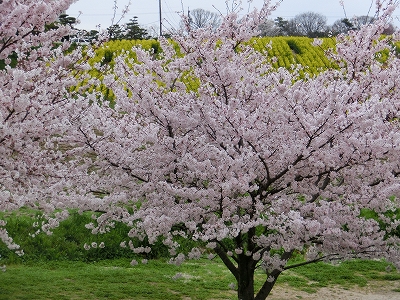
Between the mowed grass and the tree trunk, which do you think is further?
the mowed grass

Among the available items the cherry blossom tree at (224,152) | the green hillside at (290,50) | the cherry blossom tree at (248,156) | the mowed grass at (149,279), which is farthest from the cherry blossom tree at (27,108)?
the green hillside at (290,50)

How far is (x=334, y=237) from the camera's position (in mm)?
5199

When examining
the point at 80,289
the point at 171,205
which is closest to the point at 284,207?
the point at 171,205

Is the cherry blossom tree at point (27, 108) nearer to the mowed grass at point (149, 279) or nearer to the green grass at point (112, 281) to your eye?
the green grass at point (112, 281)

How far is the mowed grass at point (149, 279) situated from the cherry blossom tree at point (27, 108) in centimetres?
263

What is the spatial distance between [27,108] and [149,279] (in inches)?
197

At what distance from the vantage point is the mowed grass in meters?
7.45

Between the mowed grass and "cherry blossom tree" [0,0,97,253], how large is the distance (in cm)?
263

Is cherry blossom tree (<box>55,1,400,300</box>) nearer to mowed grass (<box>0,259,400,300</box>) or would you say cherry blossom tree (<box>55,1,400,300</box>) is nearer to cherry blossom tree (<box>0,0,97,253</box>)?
cherry blossom tree (<box>0,0,97,253</box>)

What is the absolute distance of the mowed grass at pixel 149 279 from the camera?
7.45 meters

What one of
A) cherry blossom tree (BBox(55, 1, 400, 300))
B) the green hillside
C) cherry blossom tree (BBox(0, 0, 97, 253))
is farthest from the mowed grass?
the green hillside

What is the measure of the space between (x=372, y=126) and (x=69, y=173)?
10.9 feet

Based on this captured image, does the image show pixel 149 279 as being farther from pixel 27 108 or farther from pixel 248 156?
pixel 27 108

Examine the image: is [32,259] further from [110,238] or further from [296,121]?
[296,121]
